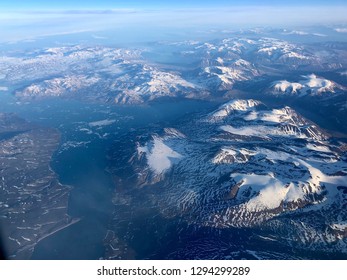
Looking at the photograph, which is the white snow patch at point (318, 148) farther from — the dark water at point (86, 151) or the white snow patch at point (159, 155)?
the dark water at point (86, 151)

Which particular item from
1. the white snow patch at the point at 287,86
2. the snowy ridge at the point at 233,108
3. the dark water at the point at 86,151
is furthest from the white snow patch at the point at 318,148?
the white snow patch at the point at 287,86

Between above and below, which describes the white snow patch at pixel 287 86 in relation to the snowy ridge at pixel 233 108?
below

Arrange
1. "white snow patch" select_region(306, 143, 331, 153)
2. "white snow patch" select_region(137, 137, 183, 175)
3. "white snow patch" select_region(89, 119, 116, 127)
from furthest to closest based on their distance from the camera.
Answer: "white snow patch" select_region(89, 119, 116, 127)
"white snow patch" select_region(306, 143, 331, 153)
"white snow patch" select_region(137, 137, 183, 175)

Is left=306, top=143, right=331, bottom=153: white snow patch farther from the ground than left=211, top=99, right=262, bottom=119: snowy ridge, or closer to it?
closer to it

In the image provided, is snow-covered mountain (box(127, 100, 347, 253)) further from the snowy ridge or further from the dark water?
the snowy ridge

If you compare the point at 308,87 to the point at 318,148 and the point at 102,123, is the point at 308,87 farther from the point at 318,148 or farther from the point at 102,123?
the point at 102,123

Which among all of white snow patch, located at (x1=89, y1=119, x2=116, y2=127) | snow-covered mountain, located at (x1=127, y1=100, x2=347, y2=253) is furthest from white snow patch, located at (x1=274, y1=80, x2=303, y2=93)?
white snow patch, located at (x1=89, y1=119, x2=116, y2=127)
